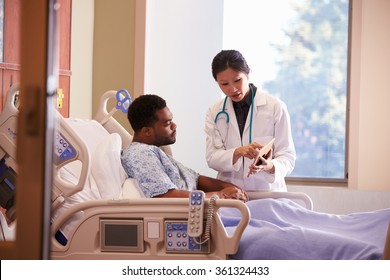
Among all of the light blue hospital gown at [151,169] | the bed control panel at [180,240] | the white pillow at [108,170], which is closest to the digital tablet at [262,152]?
the light blue hospital gown at [151,169]

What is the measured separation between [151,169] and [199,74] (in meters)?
2.21

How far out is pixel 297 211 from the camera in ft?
9.23

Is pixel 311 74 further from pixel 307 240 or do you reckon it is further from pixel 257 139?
pixel 307 240

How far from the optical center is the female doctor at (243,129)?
3172 mm

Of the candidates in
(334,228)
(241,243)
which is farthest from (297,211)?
(241,243)

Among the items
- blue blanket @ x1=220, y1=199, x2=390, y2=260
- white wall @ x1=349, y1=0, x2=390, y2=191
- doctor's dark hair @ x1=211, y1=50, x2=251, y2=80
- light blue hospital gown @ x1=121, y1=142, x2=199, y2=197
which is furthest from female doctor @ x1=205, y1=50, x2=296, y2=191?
white wall @ x1=349, y1=0, x2=390, y2=191

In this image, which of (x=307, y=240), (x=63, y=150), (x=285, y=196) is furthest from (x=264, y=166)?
(x=63, y=150)

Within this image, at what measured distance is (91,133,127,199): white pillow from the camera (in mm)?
2674

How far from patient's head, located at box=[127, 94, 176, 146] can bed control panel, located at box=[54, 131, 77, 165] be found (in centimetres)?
45

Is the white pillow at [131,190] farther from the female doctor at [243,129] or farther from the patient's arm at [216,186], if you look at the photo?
the female doctor at [243,129]

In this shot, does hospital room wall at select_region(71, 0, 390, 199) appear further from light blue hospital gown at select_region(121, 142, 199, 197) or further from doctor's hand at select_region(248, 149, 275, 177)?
light blue hospital gown at select_region(121, 142, 199, 197)

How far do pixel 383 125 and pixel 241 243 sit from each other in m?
2.37

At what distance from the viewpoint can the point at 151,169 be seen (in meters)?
2.73
